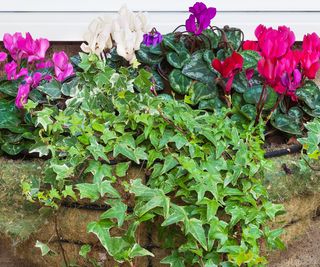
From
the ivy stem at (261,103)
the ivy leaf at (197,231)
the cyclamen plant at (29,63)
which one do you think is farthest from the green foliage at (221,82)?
the ivy leaf at (197,231)

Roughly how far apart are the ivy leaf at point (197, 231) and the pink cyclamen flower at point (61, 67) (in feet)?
2.19

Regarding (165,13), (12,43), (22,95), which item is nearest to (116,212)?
(22,95)

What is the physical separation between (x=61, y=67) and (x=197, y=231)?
0.72 m

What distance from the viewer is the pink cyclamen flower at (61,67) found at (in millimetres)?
2084

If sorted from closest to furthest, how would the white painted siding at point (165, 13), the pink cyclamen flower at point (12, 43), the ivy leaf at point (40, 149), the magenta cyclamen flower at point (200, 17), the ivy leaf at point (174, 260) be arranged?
the ivy leaf at point (174, 260)
the ivy leaf at point (40, 149)
the magenta cyclamen flower at point (200, 17)
the pink cyclamen flower at point (12, 43)
the white painted siding at point (165, 13)

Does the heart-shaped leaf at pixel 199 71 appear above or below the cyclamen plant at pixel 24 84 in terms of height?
above

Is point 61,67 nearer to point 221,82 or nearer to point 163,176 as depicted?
point 221,82

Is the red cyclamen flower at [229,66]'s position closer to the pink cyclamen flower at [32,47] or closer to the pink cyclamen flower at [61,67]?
the pink cyclamen flower at [61,67]

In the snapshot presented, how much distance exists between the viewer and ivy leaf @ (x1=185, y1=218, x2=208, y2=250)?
1599mm

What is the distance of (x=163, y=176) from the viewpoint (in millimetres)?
1721

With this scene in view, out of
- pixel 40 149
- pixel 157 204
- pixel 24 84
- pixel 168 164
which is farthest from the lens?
pixel 24 84

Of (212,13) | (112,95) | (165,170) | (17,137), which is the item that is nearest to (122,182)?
(165,170)

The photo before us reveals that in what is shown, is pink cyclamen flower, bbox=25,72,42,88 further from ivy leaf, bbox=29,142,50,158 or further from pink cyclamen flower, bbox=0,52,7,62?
ivy leaf, bbox=29,142,50,158

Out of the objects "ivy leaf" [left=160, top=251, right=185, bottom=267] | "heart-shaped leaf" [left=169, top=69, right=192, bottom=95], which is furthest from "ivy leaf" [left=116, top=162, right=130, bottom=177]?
"heart-shaped leaf" [left=169, top=69, right=192, bottom=95]
